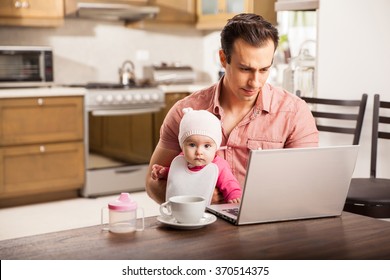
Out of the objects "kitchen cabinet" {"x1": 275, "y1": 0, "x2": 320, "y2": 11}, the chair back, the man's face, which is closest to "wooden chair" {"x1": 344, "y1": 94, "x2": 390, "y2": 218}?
the chair back

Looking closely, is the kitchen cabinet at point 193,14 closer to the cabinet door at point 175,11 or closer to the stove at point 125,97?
the cabinet door at point 175,11

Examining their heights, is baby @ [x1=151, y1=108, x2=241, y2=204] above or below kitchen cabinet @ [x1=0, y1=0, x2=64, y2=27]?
below

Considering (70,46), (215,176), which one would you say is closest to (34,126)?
(70,46)

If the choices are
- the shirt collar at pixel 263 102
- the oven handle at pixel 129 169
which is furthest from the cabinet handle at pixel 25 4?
the shirt collar at pixel 263 102

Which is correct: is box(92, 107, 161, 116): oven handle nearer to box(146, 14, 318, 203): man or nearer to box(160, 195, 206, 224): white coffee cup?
box(146, 14, 318, 203): man

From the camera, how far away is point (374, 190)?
9.36ft

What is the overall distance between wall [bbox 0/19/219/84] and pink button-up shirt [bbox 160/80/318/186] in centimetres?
333

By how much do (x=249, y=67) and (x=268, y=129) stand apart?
24 cm

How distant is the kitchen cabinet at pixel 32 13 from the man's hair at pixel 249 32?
3.08 meters

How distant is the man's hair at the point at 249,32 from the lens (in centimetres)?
192

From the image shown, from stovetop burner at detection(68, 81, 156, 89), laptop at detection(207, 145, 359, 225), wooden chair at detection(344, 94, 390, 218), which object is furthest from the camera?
stovetop burner at detection(68, 81, 156, 89)

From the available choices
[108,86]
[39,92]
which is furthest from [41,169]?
[108,86]

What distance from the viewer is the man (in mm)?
1927
